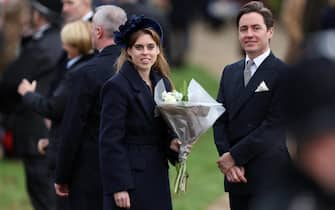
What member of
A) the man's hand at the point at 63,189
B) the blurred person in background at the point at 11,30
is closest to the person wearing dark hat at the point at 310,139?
the man's hand at the point at 63,189

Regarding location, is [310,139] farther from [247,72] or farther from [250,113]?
[247,72]

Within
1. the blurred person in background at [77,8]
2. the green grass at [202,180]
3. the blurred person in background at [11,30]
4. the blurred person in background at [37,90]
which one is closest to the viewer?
the blurred person in background at [77,8]

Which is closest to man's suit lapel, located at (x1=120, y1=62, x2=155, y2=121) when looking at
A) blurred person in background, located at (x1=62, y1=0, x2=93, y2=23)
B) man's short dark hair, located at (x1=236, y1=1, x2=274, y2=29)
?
man's short dark hair, located at (x1=236, y1=1, x2=274, y2=29)

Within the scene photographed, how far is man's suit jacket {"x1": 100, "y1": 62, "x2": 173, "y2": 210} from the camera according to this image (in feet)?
20.8

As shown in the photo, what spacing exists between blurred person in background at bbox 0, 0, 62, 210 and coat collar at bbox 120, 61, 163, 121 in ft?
10.9

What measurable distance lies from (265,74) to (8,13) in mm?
10566

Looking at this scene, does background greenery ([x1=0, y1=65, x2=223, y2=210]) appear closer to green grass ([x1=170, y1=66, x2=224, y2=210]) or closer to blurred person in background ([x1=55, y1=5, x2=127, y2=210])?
green grass ([x1=170, y1=66, x2=224, y2=210])

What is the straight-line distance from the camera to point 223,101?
22.2 feet

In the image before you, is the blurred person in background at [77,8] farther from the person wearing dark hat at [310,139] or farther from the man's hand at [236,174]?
the person wearing dark hat at [310,139]

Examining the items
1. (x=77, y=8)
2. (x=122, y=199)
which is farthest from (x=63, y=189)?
(x=77, y=8)

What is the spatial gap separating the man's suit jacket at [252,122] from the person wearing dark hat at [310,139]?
3299 millimetres

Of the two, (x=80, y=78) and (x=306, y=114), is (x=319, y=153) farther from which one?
(x=80, y=78)

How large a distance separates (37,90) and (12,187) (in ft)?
11.5

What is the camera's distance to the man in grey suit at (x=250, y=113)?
6.44 meters
